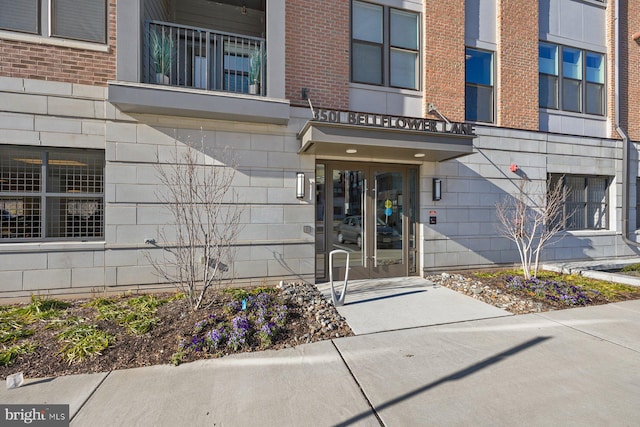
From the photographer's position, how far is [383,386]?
3008mm

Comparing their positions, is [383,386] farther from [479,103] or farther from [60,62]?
[479,103]

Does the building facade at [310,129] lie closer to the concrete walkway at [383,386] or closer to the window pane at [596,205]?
the window pane at [596,205]

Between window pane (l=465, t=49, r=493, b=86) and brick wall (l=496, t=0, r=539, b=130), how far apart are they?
0.21m

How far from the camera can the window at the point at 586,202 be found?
30.5 ft

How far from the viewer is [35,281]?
5.34 meters

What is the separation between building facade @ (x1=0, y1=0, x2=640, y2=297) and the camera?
17.8ft

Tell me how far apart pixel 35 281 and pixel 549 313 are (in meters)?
8.80

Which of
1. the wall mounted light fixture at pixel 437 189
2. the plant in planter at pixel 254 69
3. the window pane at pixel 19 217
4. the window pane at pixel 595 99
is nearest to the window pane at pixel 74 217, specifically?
the window pane at pixel 19 217

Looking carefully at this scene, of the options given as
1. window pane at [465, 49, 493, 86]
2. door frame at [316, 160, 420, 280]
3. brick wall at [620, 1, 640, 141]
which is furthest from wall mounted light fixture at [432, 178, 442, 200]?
brick wall at [620, 1, 640, 141]

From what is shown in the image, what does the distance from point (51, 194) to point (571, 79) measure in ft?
44.9

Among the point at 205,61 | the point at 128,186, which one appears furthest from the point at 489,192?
the point at 128,186

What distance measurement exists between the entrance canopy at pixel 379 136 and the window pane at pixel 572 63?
613 cm

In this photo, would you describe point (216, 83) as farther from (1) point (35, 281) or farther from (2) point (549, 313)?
(2) point (549, 313)

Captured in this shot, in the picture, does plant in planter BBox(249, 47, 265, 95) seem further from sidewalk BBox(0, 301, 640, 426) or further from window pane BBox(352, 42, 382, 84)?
sidewalk BBox(0, 301, 640, 426)
